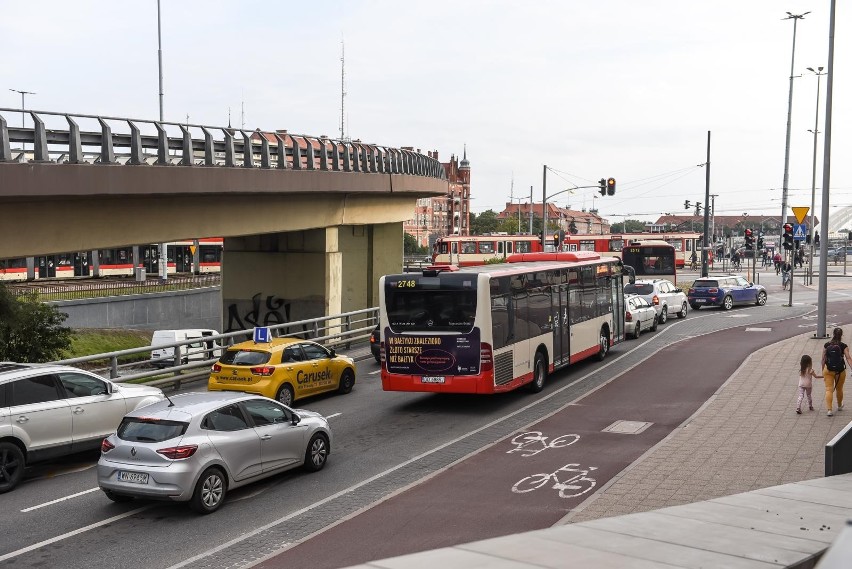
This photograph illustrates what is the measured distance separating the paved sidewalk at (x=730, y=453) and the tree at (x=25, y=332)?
604 inches

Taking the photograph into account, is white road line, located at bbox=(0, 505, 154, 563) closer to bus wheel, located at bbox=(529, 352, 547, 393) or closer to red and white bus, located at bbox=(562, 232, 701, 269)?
bus wheel, located at bbox=(529, 352, 547, 393)

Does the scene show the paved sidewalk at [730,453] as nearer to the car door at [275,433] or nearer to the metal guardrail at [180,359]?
the car door at [275,433]

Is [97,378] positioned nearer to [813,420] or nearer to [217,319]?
[813,420]

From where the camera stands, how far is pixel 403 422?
18.1 metres

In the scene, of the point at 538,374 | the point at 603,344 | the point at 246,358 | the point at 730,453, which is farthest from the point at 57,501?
the point at 603,344

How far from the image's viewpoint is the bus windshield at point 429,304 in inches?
725

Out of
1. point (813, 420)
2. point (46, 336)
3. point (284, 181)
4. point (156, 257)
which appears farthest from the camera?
point (156, 257)

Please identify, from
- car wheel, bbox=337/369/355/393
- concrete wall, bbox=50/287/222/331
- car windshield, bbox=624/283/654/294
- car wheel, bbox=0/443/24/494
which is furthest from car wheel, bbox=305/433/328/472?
concrete wall, bbox=50/287/222/331

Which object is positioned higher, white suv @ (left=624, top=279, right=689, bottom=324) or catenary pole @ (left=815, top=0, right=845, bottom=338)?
catenary pole @ (left=815, top=0, right=845, bottom=338)

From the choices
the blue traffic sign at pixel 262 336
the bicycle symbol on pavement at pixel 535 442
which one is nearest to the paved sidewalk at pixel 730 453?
the bicycle symbol on pavement at pixel 535 442

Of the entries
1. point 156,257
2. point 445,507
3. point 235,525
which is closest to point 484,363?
point 445,507

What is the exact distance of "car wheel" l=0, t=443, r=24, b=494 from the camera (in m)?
13.2

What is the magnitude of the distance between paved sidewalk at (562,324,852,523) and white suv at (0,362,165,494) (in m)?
7.74

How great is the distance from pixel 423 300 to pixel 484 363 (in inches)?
69.0
